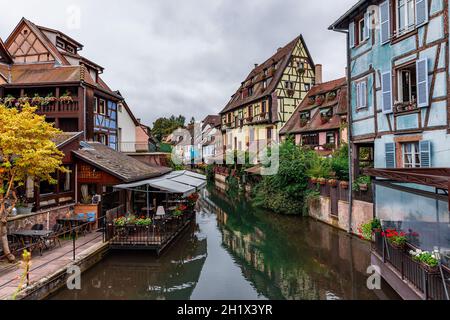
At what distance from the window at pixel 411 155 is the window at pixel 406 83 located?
170 centimetres

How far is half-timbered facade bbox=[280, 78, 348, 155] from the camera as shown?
80.0 ft

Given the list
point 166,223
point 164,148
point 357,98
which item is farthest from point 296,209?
point 164,148

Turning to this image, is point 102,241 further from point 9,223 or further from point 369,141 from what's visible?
point 369,141

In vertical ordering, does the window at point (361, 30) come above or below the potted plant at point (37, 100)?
above

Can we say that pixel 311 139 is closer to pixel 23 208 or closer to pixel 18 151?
pixel 23 208

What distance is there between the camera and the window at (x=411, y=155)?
448 inches

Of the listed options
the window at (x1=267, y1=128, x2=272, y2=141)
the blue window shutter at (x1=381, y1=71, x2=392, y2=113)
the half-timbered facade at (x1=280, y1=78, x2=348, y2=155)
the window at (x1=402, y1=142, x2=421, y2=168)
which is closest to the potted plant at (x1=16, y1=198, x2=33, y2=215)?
the blue window shutter at (x1=381, y1=71, x2=392, y2=113)

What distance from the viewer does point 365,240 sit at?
45.1 feet

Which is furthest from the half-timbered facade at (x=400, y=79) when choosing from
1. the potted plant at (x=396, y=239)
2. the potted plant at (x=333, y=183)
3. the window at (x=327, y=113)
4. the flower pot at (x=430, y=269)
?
the window at (x=327, y=113)

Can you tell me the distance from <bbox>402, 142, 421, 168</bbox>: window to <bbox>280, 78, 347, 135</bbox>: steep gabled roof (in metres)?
10.4

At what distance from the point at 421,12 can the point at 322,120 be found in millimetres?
15924

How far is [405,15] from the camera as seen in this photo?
37.8 ft

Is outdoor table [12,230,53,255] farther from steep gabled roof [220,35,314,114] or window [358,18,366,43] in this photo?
steep gabled roof [220,35,314,114]

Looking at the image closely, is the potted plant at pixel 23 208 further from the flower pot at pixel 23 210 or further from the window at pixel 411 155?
the window at pixel 411 155
